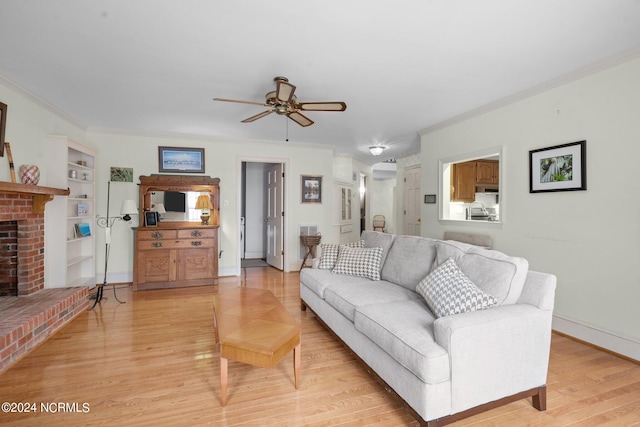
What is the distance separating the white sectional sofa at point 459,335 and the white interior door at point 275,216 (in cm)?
362

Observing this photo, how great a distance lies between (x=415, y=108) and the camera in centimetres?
391

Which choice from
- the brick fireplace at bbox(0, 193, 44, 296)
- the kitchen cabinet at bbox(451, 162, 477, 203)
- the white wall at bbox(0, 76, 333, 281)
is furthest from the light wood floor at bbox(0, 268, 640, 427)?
the kitchen cabinet at bbox(451, 162, 477, 203)

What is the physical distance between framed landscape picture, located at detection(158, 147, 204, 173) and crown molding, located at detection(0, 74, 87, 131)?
1.13m

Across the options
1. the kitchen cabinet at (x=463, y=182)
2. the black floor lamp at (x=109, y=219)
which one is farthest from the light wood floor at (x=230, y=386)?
the kitchen cabinet at (x=463, y=182)

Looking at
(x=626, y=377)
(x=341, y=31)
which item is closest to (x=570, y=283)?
Answer: (x=626, y=377)

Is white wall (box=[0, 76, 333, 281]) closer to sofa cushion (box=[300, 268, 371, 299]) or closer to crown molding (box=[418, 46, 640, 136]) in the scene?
sofa cushion (box=[300, 268, 371, 299])

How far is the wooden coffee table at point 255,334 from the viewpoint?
1.84 meters

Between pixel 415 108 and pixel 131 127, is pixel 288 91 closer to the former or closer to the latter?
pixel 415 108

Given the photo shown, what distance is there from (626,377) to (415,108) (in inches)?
124

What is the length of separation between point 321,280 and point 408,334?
1.43 metres

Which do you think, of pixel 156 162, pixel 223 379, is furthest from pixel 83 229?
pixel 223 379

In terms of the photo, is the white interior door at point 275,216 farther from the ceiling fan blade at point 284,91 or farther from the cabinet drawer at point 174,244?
the ceiling fan blade at point 284,91

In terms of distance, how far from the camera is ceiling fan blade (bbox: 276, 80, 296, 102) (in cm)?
263

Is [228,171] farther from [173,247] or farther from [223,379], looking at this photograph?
[223,379]
